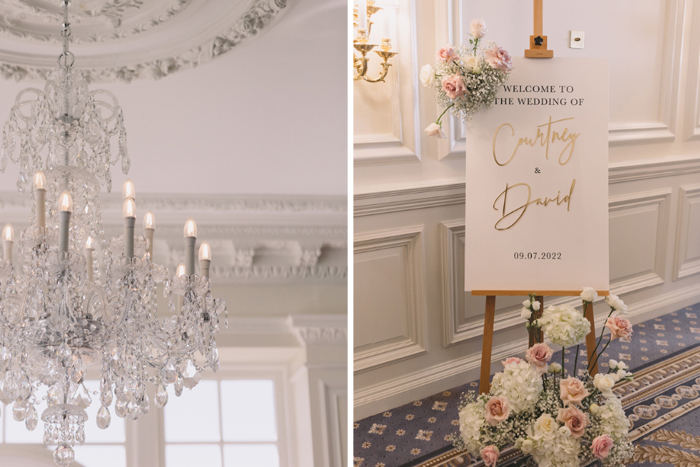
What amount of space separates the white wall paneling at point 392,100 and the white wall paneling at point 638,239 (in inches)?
59.8

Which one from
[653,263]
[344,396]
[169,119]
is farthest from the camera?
[653,263]


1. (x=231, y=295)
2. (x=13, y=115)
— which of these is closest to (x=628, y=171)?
(x=231, y=295)

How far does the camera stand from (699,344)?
130 inches

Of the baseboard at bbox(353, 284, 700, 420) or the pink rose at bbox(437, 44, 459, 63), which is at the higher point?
the pink rose at bbox(437, 44, 459, 63)

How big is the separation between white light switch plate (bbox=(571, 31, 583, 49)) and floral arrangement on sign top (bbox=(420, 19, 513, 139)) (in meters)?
0.98

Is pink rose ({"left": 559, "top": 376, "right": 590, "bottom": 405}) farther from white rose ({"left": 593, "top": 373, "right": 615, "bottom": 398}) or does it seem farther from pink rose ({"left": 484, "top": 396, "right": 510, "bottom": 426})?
pink rose ({"left": 484, "top": 396, "right": 510, "bottom": 426})

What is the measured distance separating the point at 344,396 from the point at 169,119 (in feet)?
4.06

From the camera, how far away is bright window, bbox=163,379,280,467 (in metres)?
2.07

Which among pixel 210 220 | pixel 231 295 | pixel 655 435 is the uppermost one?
pixel 210 220

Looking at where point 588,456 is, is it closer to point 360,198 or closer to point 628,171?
point 360,198

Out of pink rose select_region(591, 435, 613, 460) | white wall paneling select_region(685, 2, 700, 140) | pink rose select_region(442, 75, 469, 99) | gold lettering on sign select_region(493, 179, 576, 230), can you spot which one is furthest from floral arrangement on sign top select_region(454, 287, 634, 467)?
white wall paneling select_region(685, 2, 700, 140)

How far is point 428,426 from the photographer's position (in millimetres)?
2533

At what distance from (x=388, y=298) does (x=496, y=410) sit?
2.60ft

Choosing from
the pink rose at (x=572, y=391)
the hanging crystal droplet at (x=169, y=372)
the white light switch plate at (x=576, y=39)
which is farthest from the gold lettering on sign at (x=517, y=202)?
the hanging crystal droplet at (x=169, y=372)
